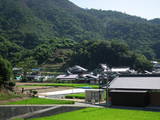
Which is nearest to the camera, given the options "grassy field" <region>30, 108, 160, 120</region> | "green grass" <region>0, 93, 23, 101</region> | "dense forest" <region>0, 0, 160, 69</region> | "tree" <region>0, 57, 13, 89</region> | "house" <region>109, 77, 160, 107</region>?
"grassy field" <region>30, 108, 160, 120</region>

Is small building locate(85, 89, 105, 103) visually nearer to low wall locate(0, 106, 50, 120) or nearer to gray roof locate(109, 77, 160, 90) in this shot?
gray roof locate(109, 77, 160, 90)

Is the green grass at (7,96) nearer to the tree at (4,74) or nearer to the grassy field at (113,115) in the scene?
A: the tree at (4,74)

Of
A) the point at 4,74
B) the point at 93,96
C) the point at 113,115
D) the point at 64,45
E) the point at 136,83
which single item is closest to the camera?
the point at 113,115

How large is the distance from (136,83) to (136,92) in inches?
77.4

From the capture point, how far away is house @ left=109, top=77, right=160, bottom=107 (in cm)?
2350

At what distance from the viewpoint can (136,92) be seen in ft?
77.4

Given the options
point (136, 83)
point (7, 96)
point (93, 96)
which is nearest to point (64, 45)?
point (7, 96)

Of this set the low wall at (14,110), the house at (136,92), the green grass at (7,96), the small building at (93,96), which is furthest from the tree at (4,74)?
the house at (136,92)

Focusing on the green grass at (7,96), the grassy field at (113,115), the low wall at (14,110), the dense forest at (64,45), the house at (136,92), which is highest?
the dense forest at (64,45)

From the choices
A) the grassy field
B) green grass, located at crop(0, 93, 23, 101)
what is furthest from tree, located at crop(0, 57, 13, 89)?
the grassy field

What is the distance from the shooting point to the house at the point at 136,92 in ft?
77.1

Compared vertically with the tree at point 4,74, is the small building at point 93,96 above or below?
below

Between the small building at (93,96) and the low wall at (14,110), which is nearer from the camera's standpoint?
the low wall at (14,110)

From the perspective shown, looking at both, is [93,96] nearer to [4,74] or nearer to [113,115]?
[113,115]
